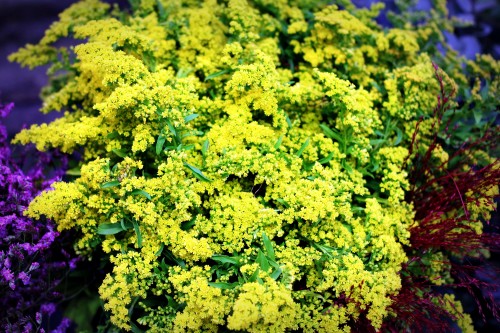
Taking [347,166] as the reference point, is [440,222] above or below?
below

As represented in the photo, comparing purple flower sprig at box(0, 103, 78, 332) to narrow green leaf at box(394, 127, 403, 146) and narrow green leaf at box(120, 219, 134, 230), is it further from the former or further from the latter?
narrow green leaf at box(394, 127, 403, 146)

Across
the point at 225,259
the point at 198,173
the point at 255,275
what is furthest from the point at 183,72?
the point at 255,275

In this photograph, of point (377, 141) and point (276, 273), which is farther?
point (377, 141)

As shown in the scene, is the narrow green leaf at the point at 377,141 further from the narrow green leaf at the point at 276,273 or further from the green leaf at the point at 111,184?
the green leaf at the point at 111,184

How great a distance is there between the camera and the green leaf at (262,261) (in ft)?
5.89

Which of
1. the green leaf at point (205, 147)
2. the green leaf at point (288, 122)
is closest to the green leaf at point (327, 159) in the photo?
the green leaf at point (288, 122)

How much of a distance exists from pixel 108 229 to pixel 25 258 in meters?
0.56

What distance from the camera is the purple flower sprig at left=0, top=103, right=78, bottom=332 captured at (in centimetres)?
191

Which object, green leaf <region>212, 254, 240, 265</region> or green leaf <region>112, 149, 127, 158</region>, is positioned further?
green leaf <region>112, 149, 127, 158</region>

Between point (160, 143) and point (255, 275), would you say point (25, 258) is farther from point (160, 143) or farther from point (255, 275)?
point (255, 275)

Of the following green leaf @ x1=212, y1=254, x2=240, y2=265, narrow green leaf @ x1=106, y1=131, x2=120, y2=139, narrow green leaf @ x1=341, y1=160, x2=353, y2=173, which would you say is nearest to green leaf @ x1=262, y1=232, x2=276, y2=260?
green leaf @ x1=212, y1=254, x2=240, y2=265

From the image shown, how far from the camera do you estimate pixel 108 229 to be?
1860mm

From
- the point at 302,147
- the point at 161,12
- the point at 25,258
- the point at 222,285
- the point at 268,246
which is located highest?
the point at 161,12

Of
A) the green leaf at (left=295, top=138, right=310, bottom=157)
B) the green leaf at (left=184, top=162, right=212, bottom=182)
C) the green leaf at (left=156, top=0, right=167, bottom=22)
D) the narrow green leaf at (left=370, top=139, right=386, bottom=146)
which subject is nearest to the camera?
the green leaf at (left=184, top=162, right=212, bottom=182)
